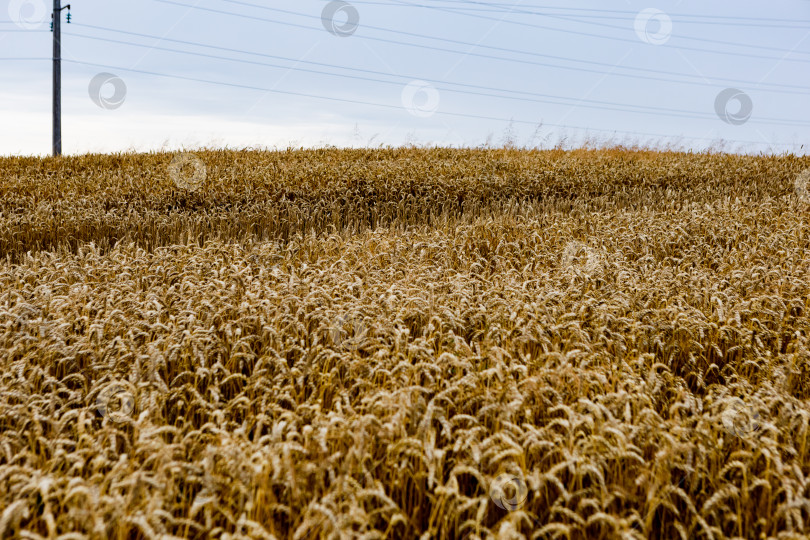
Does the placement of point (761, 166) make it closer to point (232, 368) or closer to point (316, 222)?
point (316, 222)

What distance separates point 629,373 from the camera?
3799 mm

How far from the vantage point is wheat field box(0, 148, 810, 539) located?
8.33ft

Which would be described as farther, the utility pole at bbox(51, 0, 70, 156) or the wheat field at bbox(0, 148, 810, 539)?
the utility pole at bbox(51, 0, 70, 156)

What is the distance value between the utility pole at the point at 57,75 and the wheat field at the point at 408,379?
11.5 metres

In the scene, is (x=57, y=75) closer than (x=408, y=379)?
No

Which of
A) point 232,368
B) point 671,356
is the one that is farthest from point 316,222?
point 671,356

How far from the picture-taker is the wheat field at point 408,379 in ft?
8.33

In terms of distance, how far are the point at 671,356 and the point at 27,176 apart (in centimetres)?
1358

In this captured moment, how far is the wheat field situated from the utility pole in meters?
11.5

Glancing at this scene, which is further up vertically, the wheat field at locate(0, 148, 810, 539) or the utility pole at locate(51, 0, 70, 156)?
the utility pole at locate(51, 0, 70, 156)

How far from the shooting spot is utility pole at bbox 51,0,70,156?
20297 millimetres

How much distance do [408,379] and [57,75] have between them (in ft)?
73.4

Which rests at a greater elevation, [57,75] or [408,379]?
[57,75]

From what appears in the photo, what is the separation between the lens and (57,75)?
20.8 m
